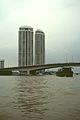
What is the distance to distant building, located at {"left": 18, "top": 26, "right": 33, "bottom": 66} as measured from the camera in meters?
157

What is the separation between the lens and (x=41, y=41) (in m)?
180

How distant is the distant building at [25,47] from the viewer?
157m

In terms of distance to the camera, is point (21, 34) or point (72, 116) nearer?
point (72, 116)

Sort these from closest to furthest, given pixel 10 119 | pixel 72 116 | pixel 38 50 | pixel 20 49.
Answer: pixel 10 119
pixel 72 116
pixel 20 49
pixel 38 50

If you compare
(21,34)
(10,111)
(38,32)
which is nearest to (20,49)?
(21,34)

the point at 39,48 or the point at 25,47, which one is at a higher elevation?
the point at 25,47

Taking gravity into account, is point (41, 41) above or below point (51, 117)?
above

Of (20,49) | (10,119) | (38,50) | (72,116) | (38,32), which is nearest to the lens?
(10,119)

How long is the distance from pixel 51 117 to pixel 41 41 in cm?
16488

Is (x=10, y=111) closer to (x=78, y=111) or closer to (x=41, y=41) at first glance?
(x=78, y=111)

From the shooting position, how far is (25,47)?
533ft

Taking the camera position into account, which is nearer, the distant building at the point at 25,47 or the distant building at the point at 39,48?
the distant building at the point at 25,47

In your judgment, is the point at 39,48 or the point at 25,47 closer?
the point at 25,47

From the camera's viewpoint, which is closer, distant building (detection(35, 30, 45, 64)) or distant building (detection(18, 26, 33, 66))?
distant building (detection(18, 26, 33, 66))
